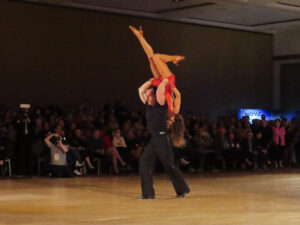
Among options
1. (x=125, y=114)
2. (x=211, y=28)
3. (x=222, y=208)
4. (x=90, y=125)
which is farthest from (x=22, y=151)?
(x=211, y=28)

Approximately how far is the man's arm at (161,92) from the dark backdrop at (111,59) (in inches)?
378

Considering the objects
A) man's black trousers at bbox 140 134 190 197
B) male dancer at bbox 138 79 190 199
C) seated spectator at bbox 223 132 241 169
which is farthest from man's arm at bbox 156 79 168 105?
seated spectator at bbox 223 132 241 169

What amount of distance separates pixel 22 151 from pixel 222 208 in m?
7.21

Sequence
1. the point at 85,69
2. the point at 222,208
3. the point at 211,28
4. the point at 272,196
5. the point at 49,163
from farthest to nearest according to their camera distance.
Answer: the point at 211,28 < the point at 85,69 < the point at 49,163 < the point at 272,196 < the point at 222,208

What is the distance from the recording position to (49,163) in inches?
568

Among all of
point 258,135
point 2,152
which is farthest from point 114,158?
point 258,135

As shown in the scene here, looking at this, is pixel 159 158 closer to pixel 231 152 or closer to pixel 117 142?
pixel 117 142

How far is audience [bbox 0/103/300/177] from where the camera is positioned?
583 inches

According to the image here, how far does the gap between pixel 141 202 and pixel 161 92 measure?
152cm

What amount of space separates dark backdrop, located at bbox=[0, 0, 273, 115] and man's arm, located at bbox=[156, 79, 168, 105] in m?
9.61

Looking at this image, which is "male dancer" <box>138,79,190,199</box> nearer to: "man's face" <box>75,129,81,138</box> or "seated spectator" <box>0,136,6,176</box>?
"seated spectator" <box>0,136,6,176</box>

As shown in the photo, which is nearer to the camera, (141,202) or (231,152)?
(141,202)

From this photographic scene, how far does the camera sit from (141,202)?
9297mm

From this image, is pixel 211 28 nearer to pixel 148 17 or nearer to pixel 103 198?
pixel 148 17
